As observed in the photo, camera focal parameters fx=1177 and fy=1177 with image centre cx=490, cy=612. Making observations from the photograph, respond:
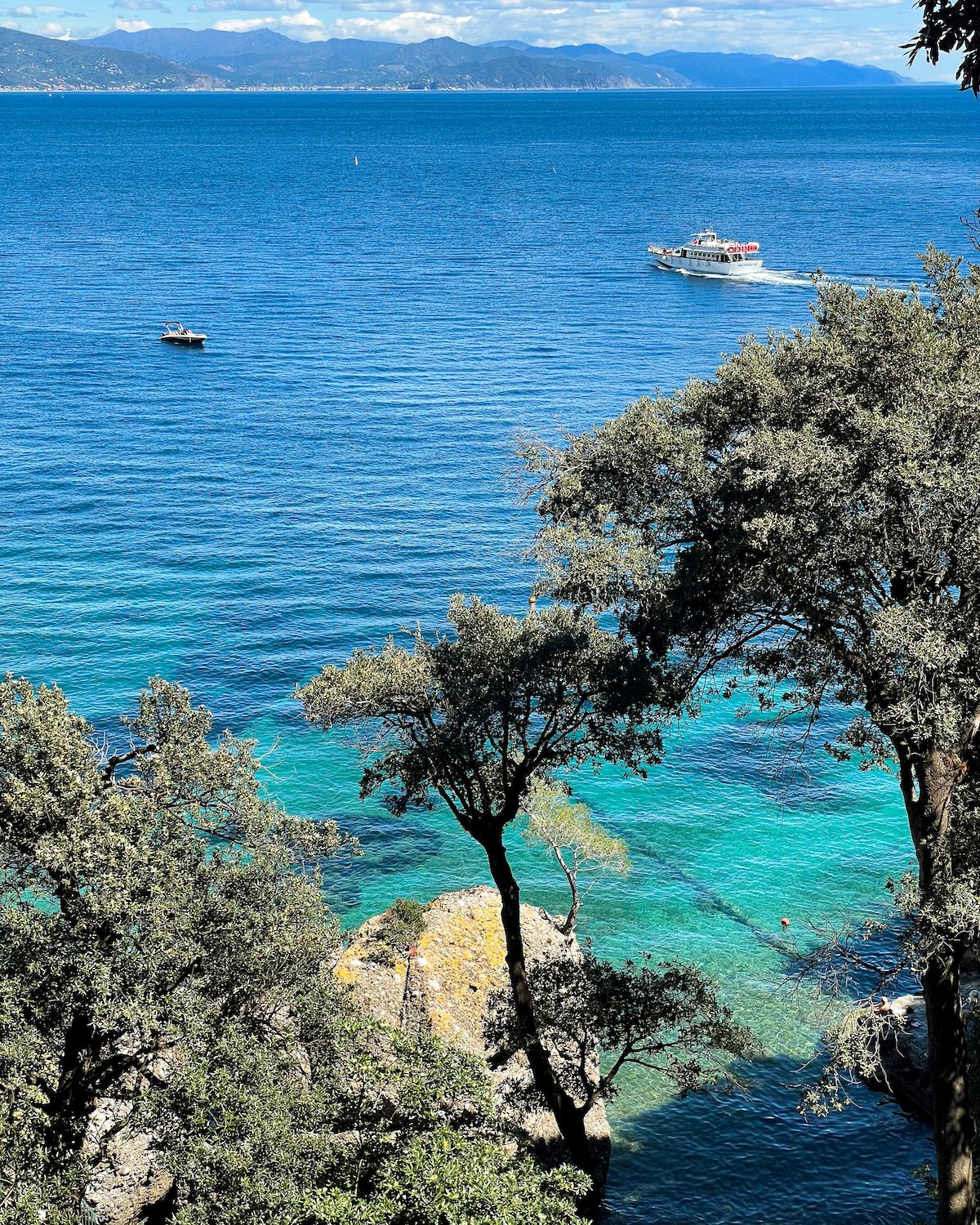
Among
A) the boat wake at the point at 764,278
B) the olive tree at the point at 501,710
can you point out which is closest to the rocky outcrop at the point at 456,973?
the olive tree at the point at 501,710

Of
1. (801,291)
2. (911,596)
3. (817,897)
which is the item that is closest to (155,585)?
(817,897)

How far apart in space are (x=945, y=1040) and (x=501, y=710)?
8.45m

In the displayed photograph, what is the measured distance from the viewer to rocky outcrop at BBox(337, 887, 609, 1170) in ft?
87.4

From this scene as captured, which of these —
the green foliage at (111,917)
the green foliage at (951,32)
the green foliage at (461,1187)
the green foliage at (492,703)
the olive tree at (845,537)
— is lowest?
the green foliage at (461,1187)

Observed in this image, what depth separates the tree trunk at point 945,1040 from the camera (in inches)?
679

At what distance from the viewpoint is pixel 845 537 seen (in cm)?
1636

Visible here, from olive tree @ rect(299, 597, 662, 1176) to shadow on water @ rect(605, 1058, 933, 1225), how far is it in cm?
562

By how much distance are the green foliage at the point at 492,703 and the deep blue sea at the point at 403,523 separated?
1098 centimetres

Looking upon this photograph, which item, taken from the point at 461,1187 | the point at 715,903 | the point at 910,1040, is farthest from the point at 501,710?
the point at 715,903

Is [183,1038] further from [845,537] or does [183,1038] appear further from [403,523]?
[403,523]

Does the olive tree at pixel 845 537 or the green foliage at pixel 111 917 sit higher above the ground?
the olive tree at pixel 845 537

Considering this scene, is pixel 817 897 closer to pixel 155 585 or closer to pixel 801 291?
pixel 155 585

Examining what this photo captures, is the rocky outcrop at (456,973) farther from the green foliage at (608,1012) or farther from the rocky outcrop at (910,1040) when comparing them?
the rocky outcrop at (910,1040)

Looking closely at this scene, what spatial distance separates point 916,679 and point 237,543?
177 feet
